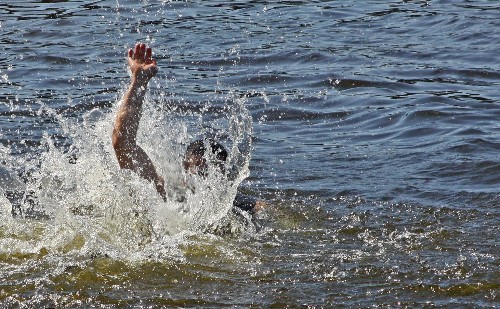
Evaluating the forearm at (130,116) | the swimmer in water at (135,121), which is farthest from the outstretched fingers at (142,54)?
the forearm at (130,116)

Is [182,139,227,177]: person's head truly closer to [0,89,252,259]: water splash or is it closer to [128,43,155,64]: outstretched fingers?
[0,89,252,259]: water splash

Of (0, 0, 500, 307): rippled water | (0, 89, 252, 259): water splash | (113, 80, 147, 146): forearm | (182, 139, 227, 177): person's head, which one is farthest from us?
(182, 139, 227, 177): person's head

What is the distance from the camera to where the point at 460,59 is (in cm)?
1307

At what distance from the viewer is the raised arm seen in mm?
7164

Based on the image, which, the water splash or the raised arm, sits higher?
the raised arm

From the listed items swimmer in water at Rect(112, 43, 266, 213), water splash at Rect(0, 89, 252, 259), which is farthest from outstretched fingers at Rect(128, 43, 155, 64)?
water splash at Rect(0, 89, 252, 259)

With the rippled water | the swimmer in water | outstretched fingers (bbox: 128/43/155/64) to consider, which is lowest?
the rippled water

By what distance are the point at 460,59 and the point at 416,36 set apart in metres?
1.35

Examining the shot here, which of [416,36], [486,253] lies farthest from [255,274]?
[416,36]

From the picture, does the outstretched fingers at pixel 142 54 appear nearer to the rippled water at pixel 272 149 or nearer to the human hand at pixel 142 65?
the human hand at pixel 142 65

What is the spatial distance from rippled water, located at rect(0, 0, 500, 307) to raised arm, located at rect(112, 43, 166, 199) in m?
0.13

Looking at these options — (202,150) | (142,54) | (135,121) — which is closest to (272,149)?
(202,150)

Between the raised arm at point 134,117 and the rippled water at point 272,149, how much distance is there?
133 mm

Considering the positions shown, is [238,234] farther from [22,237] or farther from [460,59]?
[460,59]
